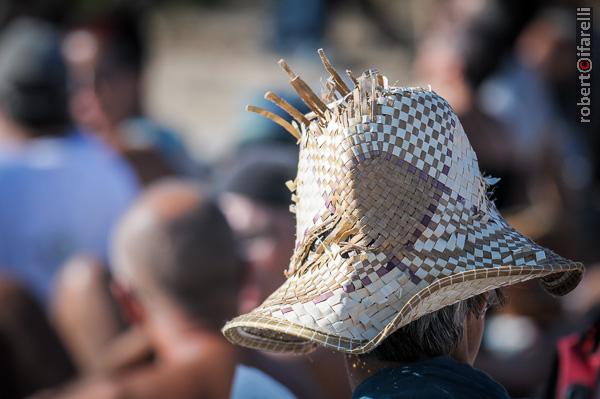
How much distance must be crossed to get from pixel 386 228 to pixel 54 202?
3219 millimetres

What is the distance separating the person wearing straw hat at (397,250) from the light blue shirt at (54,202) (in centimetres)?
289

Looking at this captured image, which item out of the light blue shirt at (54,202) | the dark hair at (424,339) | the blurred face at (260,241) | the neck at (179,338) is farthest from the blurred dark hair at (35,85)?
the dark hair at (424,339)

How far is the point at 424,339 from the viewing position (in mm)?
2021

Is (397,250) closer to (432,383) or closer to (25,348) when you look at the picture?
(432,383)

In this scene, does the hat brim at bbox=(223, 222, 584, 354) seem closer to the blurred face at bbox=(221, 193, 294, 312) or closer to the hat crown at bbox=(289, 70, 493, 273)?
the hat crown at bbox=(289, 70, 493, 273)

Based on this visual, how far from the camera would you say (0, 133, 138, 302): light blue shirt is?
4.82 meters

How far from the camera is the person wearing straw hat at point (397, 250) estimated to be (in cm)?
198

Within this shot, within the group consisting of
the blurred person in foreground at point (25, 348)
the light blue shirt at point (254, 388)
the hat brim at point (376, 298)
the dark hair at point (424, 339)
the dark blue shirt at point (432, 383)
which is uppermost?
the hat brim at point (376, 298)

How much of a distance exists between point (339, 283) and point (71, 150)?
11.0 feet

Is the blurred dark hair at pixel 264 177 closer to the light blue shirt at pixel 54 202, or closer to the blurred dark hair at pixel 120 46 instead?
the light blue shirt at pixel 54 202

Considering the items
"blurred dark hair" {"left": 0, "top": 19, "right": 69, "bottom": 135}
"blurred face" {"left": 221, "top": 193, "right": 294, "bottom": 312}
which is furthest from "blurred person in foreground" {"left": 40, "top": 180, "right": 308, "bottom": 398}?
"blurred dark hair" {"left": 0, "top": 19, "right": 69, "bottom": 135}

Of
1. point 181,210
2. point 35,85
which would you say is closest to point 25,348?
point 181,210

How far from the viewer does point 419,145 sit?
A: 6.72ft

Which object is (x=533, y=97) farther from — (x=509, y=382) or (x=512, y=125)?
(x=509, y=382)
